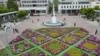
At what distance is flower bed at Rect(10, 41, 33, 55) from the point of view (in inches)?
889

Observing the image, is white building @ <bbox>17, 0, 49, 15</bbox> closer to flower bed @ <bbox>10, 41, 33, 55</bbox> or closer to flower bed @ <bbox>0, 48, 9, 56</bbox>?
flower bed @ <bbox>10, 41, 33, 55</bbox>

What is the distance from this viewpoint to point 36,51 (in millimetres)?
22594

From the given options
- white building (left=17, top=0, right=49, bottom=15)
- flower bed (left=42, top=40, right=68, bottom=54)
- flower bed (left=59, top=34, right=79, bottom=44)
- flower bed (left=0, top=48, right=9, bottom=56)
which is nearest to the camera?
flower bed (left=0, top=48, right=9, bottom=56)

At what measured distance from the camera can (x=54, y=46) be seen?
24688mm

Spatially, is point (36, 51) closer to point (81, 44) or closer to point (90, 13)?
point (81, 44)

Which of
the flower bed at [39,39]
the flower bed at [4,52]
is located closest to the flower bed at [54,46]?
the flower bed at [39,39]

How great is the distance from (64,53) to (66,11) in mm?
56140

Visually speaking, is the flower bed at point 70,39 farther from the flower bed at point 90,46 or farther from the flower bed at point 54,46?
the flower bed at point 90,46

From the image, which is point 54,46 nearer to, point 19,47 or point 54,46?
point 54,46

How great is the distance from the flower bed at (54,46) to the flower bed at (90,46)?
2.88 metres

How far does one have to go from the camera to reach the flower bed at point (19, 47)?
74.1 feet

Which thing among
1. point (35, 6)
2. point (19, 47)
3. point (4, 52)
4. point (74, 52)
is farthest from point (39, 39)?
point (35, 6)

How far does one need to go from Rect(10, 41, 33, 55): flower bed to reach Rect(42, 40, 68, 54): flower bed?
9.64 ft

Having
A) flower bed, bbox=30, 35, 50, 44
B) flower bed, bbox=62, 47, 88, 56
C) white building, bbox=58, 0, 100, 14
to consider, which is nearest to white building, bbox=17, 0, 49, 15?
white building, bbox=58, 0, 100, 14
